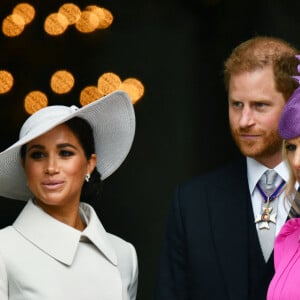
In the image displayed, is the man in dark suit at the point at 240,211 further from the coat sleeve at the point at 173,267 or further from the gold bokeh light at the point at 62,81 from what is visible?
the gold bokeh light at the point at 62,81

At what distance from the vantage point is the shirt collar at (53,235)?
455 cm

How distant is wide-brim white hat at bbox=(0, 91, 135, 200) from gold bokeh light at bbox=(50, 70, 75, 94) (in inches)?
51.0

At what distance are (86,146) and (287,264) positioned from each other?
2.97 ft

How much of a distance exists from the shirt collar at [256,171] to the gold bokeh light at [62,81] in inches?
58.6

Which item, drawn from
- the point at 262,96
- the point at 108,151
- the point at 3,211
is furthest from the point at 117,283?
the point at 3,211

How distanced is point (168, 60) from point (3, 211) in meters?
1.07

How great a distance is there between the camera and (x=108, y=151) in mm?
4883

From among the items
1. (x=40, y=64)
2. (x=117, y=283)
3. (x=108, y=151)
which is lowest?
(x=117, y=283)

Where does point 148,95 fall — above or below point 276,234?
above

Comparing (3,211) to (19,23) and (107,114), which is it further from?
(107,114)

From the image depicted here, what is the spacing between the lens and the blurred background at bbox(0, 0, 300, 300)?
612 cm

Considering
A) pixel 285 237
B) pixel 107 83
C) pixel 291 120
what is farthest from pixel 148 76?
pixel 291 120

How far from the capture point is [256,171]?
4.86 metres

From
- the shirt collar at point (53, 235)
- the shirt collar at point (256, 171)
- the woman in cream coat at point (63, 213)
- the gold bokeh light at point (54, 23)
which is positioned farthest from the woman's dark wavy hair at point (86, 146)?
the gold bokeh light at point (54, 23)
